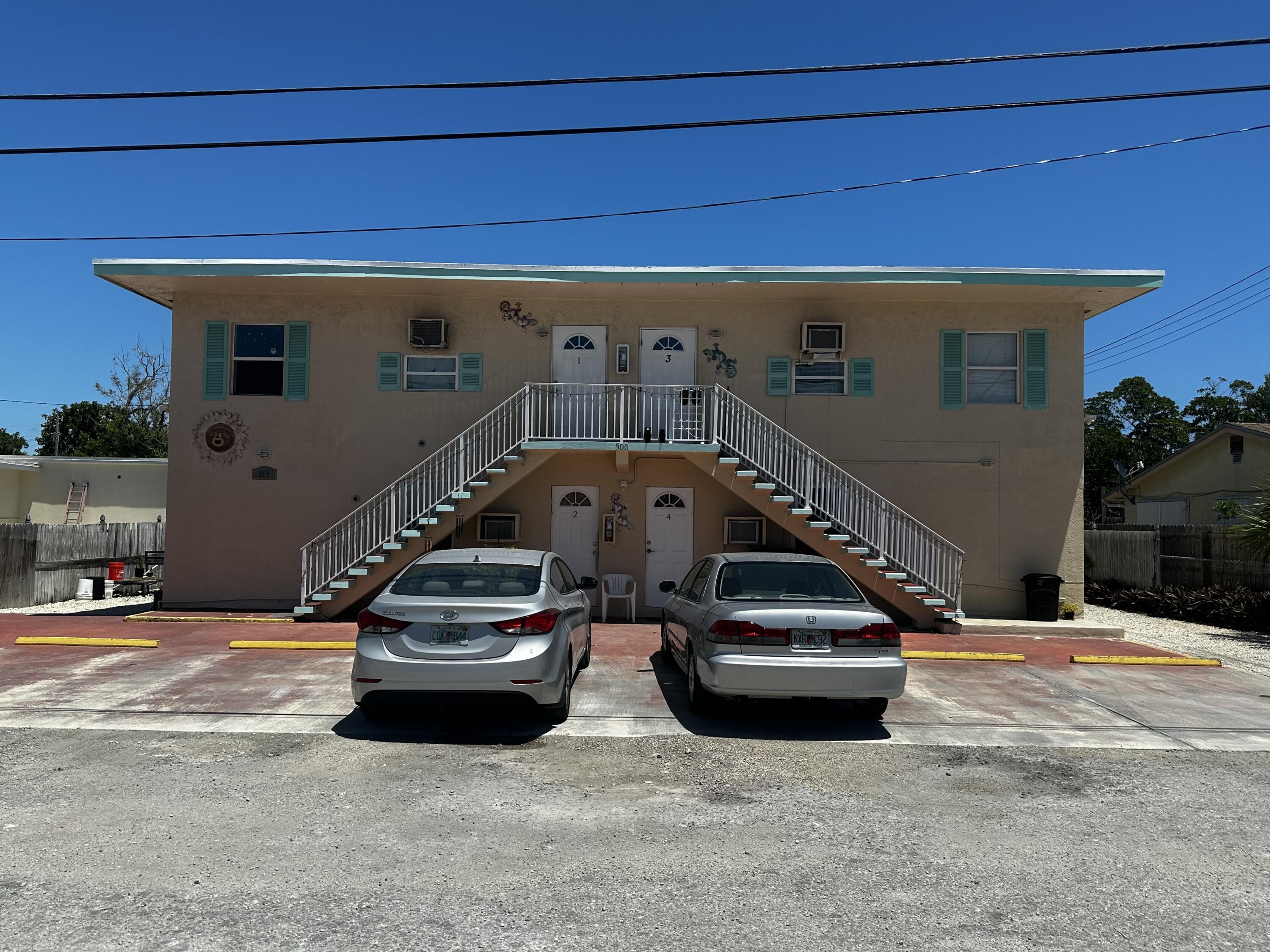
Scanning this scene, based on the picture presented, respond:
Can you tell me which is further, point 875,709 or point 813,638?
point 875,709

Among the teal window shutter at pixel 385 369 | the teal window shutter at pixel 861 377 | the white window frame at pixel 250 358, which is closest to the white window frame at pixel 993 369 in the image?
the teal window shutter at pixel 861 377

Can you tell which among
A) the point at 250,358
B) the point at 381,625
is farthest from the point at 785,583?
the point at 250,358

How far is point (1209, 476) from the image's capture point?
28844 millimetres

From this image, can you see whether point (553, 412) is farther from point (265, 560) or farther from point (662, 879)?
point (662, 879)

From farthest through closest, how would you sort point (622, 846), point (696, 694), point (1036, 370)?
point (1036, 370) < point (696, 694) < point (622, 846)

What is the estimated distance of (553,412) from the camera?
15.5 m

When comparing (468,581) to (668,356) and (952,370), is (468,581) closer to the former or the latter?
(668,356)

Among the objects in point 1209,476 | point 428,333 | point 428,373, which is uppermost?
point 428,333

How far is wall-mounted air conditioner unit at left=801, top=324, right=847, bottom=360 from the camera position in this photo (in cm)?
1608

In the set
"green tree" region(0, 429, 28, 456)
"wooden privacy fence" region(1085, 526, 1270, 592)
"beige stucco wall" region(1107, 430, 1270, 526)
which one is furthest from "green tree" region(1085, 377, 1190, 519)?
"green tree" region(0, 429, 28, 456)

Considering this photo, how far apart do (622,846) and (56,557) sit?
18.3 meters

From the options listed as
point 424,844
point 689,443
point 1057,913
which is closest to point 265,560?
point 689,443

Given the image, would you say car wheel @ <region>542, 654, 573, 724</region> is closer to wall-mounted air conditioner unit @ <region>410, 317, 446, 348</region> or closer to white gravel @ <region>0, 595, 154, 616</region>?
wall-mounted air conditioner unit @ <region>410, 317, 446, 348</region>

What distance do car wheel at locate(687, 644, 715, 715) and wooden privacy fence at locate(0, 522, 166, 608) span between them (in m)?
15.2
